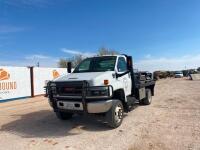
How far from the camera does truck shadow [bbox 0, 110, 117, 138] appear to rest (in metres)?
7.06

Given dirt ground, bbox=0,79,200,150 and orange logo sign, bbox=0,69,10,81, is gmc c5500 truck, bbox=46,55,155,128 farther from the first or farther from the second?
orange logo sign, bbox=0,69,10,81

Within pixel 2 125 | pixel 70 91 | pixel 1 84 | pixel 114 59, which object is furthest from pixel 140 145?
pixel 1 84

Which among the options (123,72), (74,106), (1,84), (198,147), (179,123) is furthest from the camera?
(1,84)

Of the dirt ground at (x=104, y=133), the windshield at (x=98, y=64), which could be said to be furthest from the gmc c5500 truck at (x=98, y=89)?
the dirt ground at (x=104, y=133)

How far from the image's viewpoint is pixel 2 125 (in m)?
8.34

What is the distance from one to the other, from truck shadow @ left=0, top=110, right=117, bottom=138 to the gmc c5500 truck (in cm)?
47

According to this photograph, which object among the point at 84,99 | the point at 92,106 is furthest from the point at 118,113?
the point at 84,99

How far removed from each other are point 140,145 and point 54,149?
2.08 meters

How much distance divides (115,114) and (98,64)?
2114mm

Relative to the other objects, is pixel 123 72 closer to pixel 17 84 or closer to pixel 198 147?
pixel 198 147

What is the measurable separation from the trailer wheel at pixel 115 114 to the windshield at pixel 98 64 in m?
1.29

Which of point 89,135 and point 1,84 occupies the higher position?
point 1,84

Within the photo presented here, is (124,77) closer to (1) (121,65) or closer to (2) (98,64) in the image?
(1) (121,65)

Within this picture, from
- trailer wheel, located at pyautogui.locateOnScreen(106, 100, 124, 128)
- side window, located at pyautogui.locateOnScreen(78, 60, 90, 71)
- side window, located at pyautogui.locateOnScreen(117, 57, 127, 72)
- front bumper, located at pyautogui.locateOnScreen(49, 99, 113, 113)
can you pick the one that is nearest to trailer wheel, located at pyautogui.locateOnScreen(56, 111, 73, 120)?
front bumper, located at pyautogui.locateOnScreen(49, 99, 113, 113)
